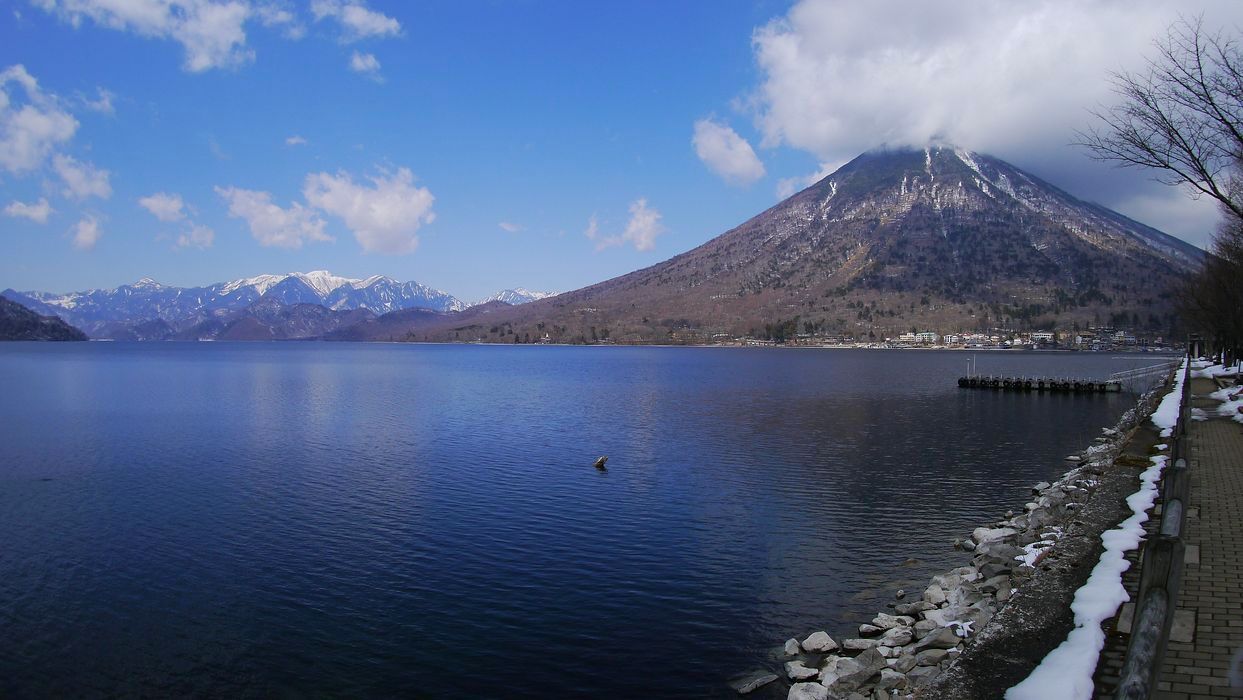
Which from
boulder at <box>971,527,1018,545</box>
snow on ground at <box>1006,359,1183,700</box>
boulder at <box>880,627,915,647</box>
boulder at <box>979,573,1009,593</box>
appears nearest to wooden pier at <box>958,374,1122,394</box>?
boulder at <box>971,527,1018,545</box>

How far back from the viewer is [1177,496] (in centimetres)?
729

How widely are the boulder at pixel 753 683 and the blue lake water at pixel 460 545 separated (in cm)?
63

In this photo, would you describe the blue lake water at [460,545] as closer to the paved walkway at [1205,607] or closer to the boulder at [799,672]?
the boulder at [799,672]

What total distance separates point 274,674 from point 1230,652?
51.5 ft

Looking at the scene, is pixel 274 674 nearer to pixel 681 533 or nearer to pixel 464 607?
pixel 464 607

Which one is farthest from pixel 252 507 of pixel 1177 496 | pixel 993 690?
pixel 1177 496

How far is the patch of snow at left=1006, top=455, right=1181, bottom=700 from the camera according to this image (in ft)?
28.3

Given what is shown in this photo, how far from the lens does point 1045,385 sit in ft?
277

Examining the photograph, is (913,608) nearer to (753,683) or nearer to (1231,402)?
(753,683)

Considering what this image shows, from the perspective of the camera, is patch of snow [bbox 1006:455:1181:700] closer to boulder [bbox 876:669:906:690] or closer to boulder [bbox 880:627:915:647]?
boulder [bbox 876:669:906:690]

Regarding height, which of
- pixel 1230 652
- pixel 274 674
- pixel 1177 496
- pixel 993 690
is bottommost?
pixel 274 674

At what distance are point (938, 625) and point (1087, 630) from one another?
451cm

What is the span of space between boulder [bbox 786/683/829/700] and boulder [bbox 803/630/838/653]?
6.79 feet

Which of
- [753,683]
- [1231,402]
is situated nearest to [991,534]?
[753,683]
